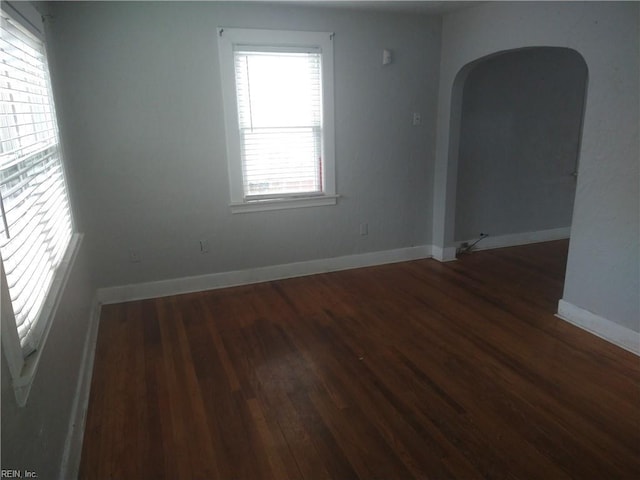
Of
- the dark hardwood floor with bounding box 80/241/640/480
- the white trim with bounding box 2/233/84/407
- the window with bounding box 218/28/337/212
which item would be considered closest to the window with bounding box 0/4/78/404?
the white trim with bounding box 2/233/84/407

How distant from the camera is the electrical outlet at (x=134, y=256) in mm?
3746

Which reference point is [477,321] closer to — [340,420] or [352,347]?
[352,347]

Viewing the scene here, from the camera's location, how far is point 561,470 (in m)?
1.89

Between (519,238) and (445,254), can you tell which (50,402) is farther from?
(519,238)

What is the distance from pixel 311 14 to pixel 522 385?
3.35 meters

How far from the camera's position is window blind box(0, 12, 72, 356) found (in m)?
1.57

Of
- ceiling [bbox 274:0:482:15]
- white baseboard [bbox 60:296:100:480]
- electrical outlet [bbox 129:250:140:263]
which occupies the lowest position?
white baseboard [bbox 60:296:100:480]

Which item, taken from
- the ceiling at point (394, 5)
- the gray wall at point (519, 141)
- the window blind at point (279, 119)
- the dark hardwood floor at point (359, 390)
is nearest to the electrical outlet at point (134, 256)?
the dark hardwood floor at point (359, 390)

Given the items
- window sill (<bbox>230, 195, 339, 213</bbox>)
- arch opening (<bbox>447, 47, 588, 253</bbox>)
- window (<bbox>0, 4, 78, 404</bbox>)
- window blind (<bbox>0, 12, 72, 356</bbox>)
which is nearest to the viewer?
window (<bbox>0, 4, 78, 404</bbox>)

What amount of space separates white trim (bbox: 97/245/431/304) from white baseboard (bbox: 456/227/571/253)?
741 millimetres

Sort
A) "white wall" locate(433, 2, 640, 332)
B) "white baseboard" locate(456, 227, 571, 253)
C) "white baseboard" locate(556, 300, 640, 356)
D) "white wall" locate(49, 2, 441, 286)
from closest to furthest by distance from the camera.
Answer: "white wall" locate(433, 2, 640, 332)
"white baseboard" locate(556, 300, 640, 356)
"white wall" locate(49, 2, 441, 286)
"white baseboard" locate(456, 227, 571, 253)

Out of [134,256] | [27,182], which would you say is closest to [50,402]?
[27,182]

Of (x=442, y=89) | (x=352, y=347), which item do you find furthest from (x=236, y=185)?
(x=442, y=89)

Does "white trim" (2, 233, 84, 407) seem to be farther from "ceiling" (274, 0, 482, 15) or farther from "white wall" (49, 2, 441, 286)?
"ceiling" (274, 0, 482, 15)
